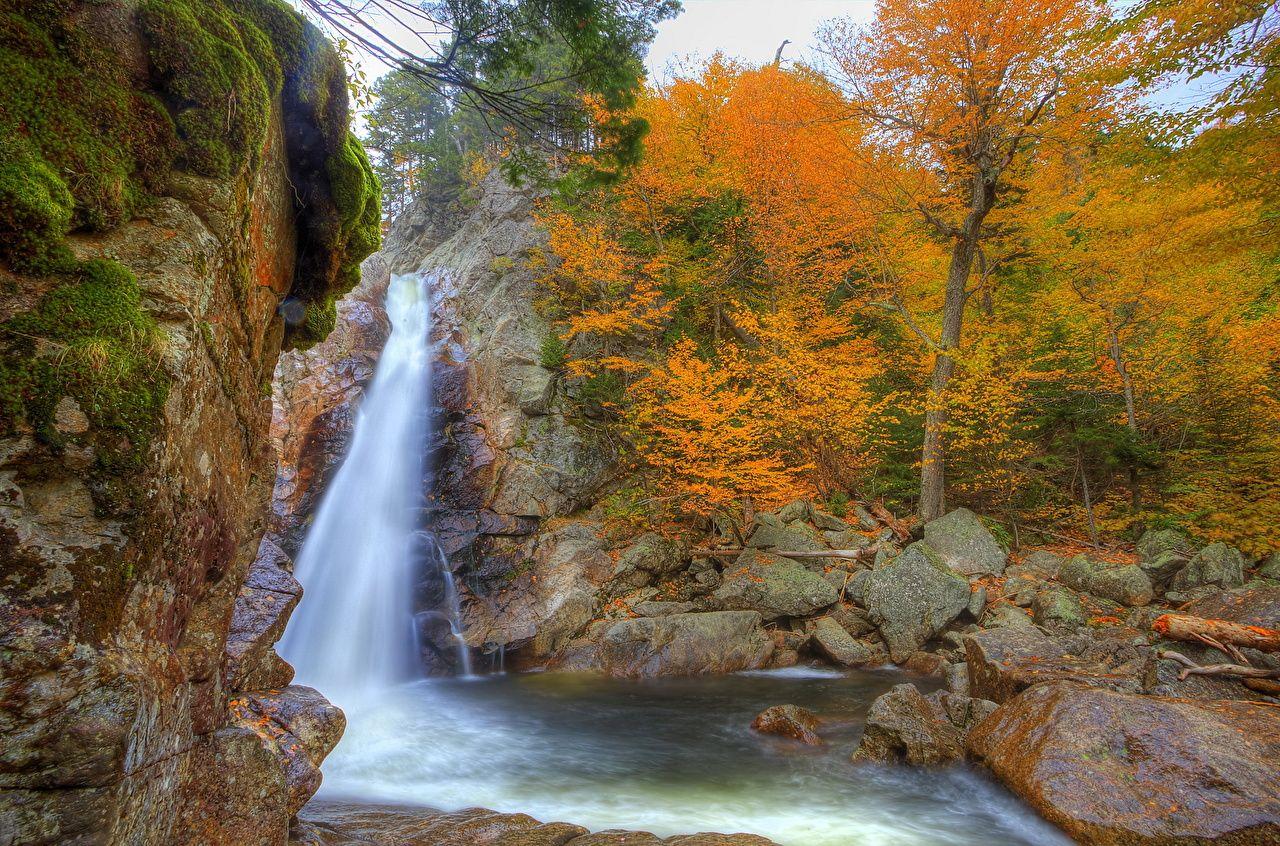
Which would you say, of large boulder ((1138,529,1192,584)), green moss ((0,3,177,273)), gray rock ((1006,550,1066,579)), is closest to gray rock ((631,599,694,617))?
gray rock ((1006,550,1066,579))

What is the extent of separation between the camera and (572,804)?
5.75 meters

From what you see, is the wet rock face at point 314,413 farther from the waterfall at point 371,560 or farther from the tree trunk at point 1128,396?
the tree trunk at point 1128,396

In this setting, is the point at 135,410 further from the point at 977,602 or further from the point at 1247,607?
the point at 977,602

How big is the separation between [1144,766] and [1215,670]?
2.15 meters

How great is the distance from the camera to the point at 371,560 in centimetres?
1196

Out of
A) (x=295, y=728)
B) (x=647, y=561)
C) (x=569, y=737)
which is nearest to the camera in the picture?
(x=295, y=728)

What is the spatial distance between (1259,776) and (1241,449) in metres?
8.94

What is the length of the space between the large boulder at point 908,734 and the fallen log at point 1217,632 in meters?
2.65

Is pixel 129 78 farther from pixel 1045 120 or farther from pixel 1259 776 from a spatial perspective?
pixel 1045 120

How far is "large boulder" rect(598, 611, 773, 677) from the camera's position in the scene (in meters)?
9.80

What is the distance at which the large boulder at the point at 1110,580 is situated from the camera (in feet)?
30.2

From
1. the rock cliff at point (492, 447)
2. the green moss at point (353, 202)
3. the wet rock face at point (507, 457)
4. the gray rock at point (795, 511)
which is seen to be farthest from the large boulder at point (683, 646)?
the green moss at point (353, 202)

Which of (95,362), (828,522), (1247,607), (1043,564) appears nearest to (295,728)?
(95,362)

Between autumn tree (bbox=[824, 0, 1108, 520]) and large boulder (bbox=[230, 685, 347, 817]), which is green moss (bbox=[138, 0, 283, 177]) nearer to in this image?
large boulder (bbox=[230, 685, 347, 817])
